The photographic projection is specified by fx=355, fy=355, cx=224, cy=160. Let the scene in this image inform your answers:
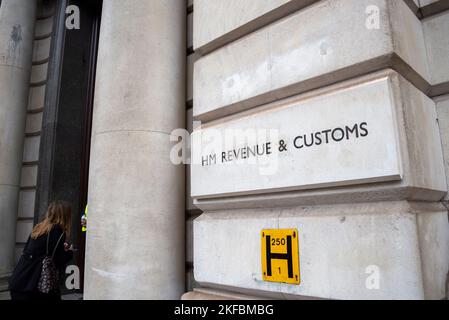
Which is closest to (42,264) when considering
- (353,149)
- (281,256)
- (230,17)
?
(281,256)

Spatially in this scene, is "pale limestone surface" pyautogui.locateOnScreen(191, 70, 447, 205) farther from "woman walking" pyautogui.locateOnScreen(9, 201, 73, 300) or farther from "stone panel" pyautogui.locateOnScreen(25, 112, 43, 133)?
"stone panel" pyautogui.locateOnScreen(25, 112, 43, 133)

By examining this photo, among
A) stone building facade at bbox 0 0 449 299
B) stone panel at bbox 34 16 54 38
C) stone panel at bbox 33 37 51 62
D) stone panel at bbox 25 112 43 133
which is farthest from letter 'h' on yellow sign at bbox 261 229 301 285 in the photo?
stone panel at bbox 34 16 54 38

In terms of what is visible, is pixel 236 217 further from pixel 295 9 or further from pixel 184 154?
pixel 295 9

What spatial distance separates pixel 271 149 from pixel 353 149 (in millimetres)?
601

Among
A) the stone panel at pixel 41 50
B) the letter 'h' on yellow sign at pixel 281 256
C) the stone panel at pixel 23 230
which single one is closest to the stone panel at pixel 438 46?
the letter 'h' on yellow sign at pixel 281 256

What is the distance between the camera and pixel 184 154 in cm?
359

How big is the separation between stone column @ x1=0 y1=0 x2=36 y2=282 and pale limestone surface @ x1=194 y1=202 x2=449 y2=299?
A: 574 centimetres

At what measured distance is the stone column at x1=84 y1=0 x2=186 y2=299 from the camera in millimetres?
3141

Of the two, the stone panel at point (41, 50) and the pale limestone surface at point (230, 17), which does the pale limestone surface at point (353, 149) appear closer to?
the pale limestone surface at point (230, 17)

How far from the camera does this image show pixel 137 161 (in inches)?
129

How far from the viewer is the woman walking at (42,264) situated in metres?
3.69

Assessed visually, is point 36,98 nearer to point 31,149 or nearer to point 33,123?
point 33,123

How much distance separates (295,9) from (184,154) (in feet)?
5.60

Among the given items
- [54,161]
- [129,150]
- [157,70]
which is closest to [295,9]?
[157,70]
